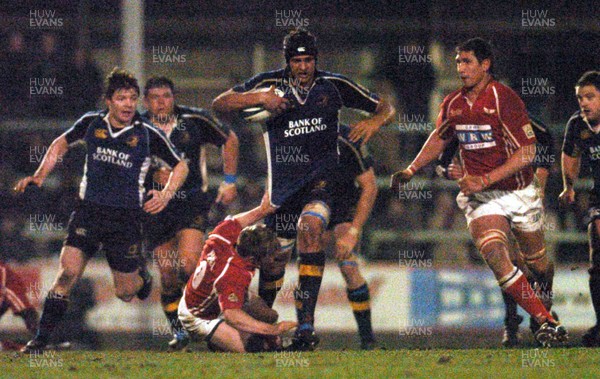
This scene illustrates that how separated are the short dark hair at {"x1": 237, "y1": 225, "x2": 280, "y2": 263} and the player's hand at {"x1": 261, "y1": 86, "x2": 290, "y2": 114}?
817 mm

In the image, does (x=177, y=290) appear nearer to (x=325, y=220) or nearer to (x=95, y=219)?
(x=95, y=219)

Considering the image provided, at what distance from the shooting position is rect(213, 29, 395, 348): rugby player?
9.53 m

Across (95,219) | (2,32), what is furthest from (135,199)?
(2,32)

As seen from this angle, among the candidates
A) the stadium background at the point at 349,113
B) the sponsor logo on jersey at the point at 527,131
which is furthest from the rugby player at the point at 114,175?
the sponsor logo on jersey at the point at 527,131

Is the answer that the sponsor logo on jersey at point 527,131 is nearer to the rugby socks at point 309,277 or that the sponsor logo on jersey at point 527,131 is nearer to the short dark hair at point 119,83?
the rugby socks at point 309,277

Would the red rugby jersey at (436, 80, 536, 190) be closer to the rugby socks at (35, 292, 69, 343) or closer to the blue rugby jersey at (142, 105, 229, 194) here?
the blue rugby jersey at (142, 105, 229, 194)

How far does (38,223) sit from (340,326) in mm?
3197

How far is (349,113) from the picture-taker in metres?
17.8

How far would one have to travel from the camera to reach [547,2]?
17.0m

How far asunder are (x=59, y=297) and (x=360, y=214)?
2.27 m

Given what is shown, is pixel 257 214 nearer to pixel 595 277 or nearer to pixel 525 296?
pixel 525 296

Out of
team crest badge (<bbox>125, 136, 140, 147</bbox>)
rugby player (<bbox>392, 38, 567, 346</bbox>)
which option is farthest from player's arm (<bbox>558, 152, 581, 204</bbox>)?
team crest badge (<bbox>125, 136, 140, 147</bbox>)

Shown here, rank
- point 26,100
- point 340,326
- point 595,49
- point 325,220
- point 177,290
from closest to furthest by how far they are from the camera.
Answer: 1. point 325,220
2. point 177,290
3. point 340,326
4. point 26,100
5. point 595,49

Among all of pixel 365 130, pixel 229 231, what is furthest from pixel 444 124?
pixel 229 231
